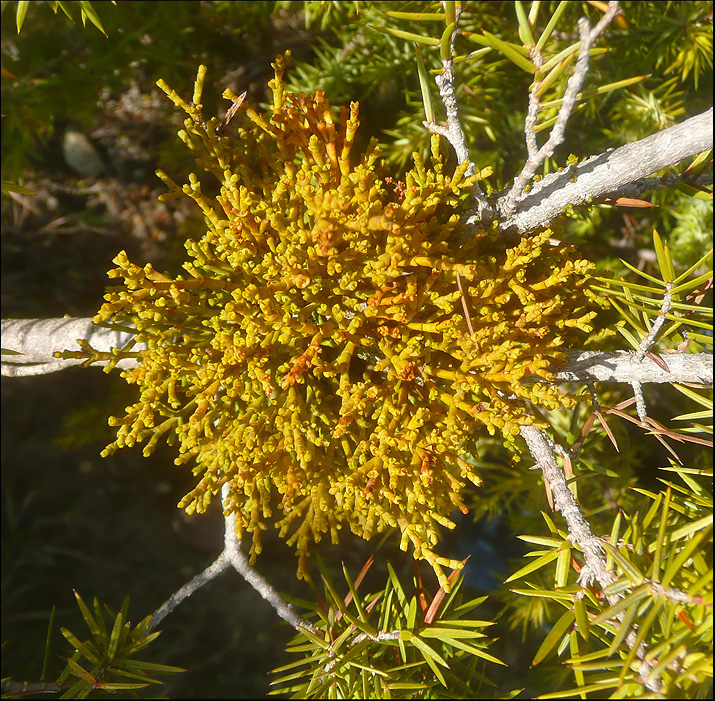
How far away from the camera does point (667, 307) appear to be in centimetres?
83

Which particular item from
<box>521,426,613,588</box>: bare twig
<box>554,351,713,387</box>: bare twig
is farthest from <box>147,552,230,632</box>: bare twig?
<box>554,351,713,387</box>: bare twig

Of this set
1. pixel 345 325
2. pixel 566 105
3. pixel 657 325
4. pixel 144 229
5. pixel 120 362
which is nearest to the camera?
pixel 566 105

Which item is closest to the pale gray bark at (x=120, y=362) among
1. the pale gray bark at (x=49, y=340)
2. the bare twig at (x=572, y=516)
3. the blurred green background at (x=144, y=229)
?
the pale gray bark at (x=49, y=340)

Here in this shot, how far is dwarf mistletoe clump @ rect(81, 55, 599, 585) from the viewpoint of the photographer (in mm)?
885

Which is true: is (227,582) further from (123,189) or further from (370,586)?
(123,189)

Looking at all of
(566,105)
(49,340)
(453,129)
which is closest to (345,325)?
(453,129)

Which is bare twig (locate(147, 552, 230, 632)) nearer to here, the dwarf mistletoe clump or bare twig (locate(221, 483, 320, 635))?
bare twig (locate(221, 483, 320, 635))

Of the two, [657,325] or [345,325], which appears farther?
[345,325]

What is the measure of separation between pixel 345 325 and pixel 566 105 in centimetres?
50

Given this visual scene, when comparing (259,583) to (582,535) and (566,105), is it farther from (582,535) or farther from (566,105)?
(566,105)

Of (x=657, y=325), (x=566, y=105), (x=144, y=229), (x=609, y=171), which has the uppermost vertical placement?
(x=566, y=105)

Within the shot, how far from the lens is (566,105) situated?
686mm

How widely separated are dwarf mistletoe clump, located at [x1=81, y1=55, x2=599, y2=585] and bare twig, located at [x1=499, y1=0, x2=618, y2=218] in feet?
0.24

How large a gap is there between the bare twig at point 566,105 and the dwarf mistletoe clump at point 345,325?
0.07m
